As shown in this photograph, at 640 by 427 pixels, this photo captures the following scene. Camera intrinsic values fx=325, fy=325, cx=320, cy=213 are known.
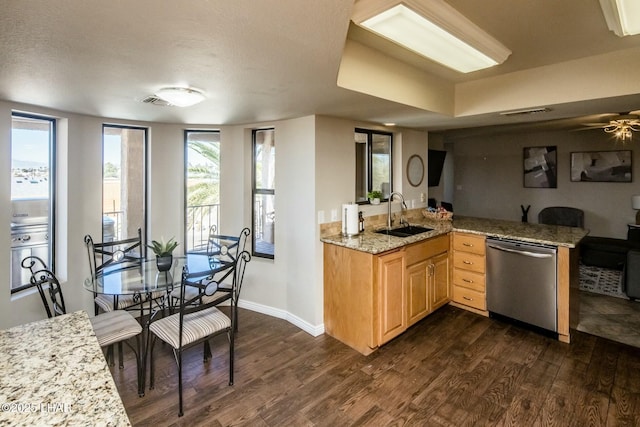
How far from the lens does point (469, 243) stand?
3566 millimetres

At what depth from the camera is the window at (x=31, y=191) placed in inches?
108

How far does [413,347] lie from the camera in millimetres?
2912

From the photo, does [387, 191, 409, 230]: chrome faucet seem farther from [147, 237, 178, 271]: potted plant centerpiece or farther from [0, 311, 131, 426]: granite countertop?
[0, 311, 131, 426]: granite countertop

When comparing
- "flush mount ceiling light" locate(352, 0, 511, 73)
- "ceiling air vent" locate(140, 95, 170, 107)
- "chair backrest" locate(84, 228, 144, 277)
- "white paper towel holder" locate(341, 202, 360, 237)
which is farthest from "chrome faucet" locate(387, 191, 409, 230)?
"chair backrest" locate(84, 228, 144, 277)

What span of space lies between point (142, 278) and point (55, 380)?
1764 millimetres

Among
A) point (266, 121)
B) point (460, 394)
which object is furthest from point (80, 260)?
point (460, 394)

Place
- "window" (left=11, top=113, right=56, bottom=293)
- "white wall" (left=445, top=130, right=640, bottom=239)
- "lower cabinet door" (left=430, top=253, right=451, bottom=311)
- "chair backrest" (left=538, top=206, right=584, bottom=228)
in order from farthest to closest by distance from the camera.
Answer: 1. "chair backrest" (left=538, top=206, right=584, bottom=228)
2. "white wall" (left=445, top=130, right=640, bottom=239)
3. "lower cabinet door" (left=430, top=253, right=451, bottom=311)
4. "window" (left=11, top=113, right=56, bottom=293)

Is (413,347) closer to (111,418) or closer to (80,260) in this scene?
(111,418)

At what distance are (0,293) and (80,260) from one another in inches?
27.4

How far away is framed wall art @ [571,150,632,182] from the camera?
5906 mm

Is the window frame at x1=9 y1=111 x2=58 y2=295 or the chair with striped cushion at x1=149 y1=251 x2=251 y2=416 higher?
the window frame at x1=9 y1=111 x2=58 y2=295

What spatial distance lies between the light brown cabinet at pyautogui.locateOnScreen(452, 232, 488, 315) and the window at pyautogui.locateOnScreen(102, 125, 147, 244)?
11.8 ft

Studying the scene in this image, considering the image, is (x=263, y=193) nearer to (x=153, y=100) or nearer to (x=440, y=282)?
(x=153, y=100)

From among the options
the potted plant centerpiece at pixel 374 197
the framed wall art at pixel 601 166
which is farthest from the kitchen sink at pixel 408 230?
the framed wall art at pixel 601 166
